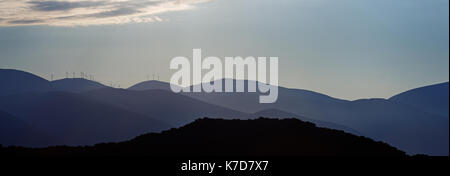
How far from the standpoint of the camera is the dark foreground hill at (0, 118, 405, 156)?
53688 millimetres

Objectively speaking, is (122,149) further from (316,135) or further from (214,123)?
(316,135)

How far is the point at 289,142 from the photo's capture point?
55.9 metres

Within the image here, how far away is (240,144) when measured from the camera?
55.4 metres

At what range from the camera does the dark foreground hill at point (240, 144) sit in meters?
53.7
